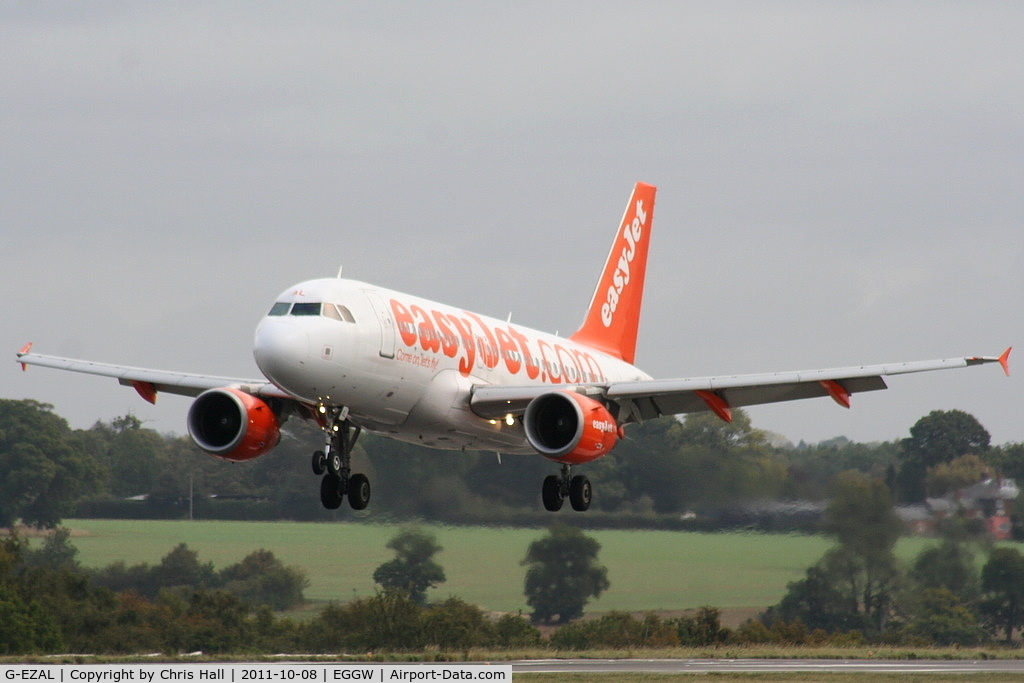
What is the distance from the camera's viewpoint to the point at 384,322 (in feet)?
98.7

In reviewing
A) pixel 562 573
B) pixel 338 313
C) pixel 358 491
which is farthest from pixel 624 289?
pixel 338 313

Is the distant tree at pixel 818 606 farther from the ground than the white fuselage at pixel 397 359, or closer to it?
closer to it

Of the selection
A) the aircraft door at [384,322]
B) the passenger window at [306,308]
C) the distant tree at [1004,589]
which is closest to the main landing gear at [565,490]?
the aircraft door at [384,322]

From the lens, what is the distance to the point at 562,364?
3716 cm

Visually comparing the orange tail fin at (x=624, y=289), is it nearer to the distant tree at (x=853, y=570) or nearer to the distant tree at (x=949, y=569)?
the distant tree at (x=853, y=570)

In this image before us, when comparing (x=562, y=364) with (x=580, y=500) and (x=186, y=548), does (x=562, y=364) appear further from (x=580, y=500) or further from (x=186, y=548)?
(x=186, y=548)

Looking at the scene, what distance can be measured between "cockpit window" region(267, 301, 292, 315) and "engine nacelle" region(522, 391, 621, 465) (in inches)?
226

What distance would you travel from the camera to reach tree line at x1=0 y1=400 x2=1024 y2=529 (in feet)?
145

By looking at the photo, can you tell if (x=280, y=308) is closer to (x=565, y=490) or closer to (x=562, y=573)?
(x=565, y=490)

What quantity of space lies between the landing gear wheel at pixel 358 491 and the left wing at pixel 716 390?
2997mm

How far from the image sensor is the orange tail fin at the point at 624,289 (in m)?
42.3

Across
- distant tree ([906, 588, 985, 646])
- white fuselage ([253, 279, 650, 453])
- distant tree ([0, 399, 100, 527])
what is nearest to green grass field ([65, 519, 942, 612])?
distant tree ([906, 588, 985, 646])

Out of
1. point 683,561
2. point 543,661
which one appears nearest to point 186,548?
point 543,661

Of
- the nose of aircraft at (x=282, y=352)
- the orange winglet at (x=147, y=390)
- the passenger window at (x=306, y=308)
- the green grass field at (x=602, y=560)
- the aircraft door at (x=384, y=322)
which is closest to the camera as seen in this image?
the nose of aircraft at (x=282, y=352)
